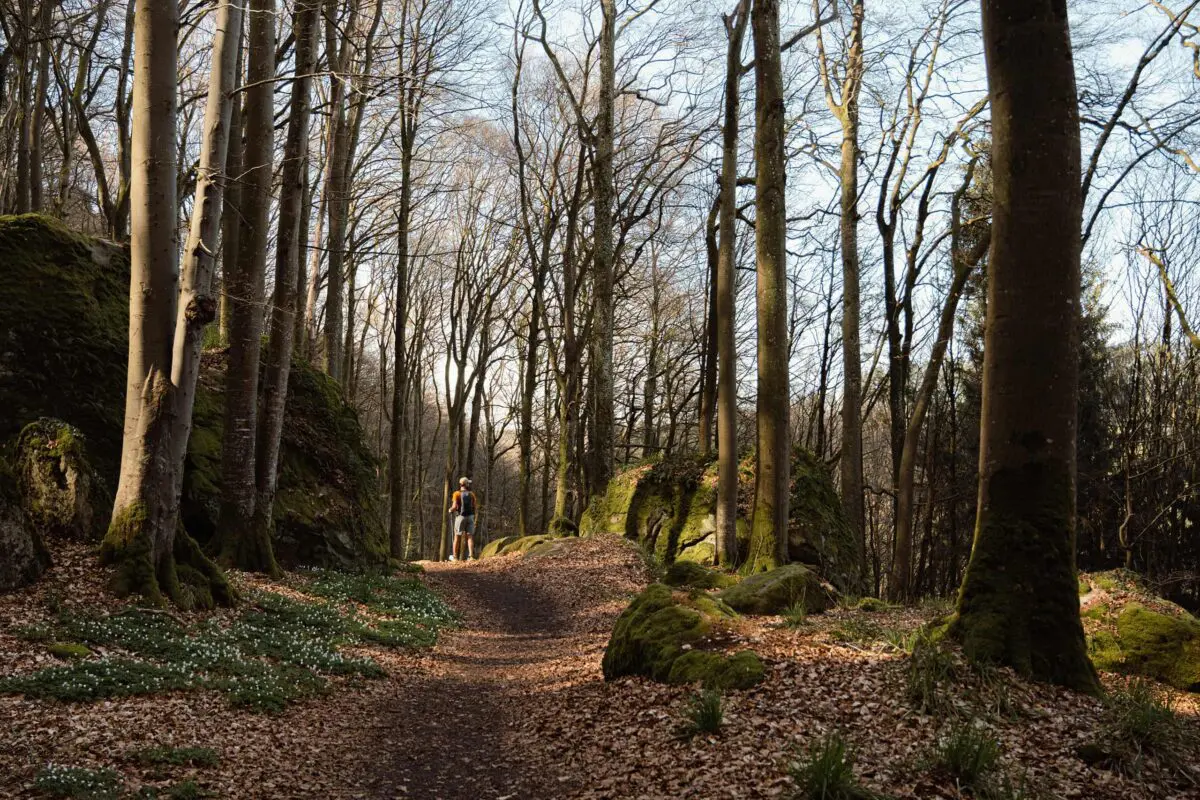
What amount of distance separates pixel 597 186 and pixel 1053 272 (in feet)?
51.2

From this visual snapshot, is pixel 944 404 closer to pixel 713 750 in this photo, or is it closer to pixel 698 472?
pixel 698 472

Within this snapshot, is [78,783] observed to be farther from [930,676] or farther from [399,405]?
[399,405]

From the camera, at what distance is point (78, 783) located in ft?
14.0

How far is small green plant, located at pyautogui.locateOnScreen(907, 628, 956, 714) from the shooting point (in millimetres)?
5320

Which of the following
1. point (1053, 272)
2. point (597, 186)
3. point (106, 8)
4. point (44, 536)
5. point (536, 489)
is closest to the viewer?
point (1053, 272)

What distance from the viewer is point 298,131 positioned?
1214 centimetres

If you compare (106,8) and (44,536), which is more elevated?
(106,8)

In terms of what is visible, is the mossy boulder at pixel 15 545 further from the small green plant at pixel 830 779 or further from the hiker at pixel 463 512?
the hiker at pixel 463 512

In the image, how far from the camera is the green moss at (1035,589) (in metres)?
5.68

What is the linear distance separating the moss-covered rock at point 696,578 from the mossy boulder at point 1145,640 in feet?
15.5

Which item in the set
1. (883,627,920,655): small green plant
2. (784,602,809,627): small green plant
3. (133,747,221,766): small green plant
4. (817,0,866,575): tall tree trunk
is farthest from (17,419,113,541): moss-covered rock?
(817,0,866,575): tall tree trunk

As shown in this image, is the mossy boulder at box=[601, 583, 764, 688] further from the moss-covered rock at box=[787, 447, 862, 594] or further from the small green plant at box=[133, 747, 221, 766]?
the moss-covered rock at box=[787, 447, 862, 594]

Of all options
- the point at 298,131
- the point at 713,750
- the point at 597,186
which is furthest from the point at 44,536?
the point at 597,186

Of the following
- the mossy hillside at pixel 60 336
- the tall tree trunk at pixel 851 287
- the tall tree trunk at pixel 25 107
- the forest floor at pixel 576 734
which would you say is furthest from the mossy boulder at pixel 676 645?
the tall tree trunk at pixel 25 107
